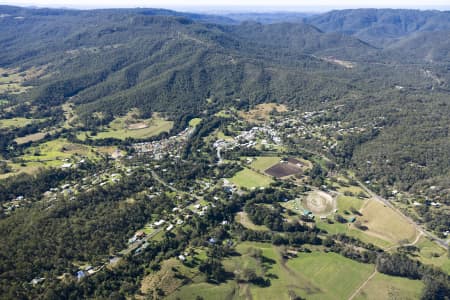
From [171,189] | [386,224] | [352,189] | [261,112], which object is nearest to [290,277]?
[386,224]

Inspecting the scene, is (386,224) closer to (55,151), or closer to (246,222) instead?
(246,222)

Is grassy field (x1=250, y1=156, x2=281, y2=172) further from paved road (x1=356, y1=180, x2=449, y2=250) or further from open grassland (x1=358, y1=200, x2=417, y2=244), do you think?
open grassland (x1=358, y1=200, x2=417, y2=244)

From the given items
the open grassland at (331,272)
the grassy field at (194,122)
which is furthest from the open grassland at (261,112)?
the open grassland at (331,272)

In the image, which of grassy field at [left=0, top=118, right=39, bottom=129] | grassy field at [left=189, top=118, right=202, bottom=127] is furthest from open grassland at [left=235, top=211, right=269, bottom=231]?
grassy field at [left=0, top=118, right=39, bottom=129]

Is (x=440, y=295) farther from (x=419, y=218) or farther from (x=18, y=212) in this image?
(x=18, y=212)

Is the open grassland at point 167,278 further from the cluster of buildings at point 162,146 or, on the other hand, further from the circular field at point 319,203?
the cluster of buildings at point 162,146

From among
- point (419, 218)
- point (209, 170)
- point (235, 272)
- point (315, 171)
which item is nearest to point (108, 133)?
point (209, 170)
